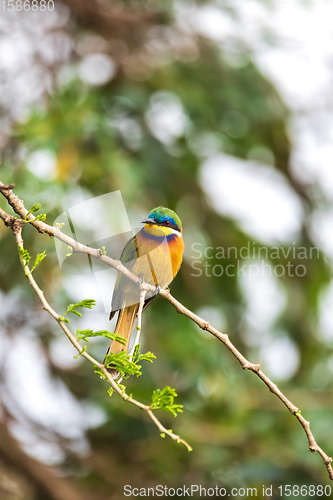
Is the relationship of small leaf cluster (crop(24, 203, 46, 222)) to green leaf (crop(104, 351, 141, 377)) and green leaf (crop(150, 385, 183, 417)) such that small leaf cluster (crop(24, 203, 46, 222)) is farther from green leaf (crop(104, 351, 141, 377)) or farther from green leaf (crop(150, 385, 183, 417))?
green leaf (crop(150, 385, 183, 417))

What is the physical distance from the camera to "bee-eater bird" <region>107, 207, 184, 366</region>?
8.41 feet

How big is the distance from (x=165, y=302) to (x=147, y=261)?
137 inches

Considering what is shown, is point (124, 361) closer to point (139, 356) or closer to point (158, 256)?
point (139, 356)

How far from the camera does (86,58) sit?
6191 mm

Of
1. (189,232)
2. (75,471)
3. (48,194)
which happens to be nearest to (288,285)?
(189,232)

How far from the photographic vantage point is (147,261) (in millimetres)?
2703

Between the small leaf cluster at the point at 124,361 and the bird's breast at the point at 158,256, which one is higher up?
the bird's breast at the point at 158,256

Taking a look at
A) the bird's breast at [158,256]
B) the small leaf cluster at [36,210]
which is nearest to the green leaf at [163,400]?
the small leaf cluster at [36,210]

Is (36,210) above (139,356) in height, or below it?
above

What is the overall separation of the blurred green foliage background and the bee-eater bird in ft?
6.85

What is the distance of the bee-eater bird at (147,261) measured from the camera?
2.56m

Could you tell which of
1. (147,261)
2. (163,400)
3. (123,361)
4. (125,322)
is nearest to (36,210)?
(123,361)

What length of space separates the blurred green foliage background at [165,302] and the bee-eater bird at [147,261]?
2088mm

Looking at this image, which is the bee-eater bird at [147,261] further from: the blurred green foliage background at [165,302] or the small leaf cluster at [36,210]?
the blurred green foliage background at [165,302]
